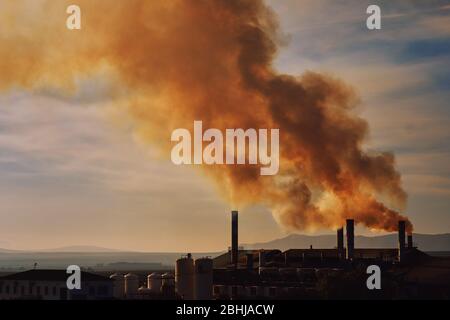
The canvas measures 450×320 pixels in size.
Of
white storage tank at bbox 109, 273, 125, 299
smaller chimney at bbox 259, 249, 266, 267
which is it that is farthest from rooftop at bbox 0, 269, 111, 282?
smaller chimney at bbox 259, 249, 266, 267

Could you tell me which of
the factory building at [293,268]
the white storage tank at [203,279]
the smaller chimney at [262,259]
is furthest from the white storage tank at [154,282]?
the smaller chimney at [262,259]

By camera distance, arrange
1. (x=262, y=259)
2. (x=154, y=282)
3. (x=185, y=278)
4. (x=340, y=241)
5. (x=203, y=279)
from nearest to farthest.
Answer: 1. (x=203, y=279)
2. (x=185, y=278)
3. (x=154, y=282)
4. (x=340, y=241)
5. (x=262, y=259)

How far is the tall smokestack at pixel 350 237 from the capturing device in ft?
270

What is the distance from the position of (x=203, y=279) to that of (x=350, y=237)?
1819 cm

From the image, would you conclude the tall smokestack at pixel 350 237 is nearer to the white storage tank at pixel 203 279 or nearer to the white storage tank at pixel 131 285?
the white storage tank at pixel 203 279

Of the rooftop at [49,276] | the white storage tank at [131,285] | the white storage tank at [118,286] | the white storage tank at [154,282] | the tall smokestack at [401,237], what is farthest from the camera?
the tall smokestack at [401,237]

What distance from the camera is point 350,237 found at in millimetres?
82188

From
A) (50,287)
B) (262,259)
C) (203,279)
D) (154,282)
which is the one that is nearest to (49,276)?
(50,287)

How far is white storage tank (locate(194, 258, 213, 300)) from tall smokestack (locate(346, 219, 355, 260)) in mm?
16989

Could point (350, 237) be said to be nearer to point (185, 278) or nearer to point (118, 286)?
point (185, 278)

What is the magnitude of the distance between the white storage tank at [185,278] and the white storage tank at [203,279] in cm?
99

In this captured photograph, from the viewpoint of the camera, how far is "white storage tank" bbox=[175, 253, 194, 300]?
71875 mm
